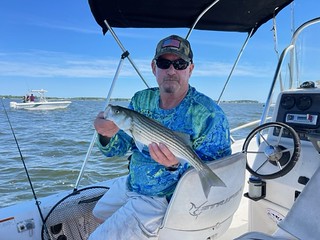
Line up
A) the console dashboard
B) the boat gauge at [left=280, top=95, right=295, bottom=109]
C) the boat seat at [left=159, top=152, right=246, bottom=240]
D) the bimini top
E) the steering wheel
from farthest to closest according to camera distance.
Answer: the bimini top, the boat gauge at [left=280, top=95, right=295, bottom=109], the console dashboard, the steering wheel, the boat seat at [left=159, top=152, right=246, bottom=240]

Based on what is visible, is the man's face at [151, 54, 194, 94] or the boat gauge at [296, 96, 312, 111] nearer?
the man's face at [151, 54, 194, 94]

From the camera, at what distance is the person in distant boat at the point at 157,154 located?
199 centimetres

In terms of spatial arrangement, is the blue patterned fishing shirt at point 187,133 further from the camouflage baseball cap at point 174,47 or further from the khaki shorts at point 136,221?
the camouflage baseball cap at point 174,47

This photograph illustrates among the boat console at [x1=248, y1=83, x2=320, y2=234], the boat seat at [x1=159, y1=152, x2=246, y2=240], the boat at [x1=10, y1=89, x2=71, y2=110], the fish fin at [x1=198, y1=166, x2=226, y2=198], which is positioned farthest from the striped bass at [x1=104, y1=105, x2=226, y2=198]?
the boat at [x1=10, y1=89, x2=71, y2=110]

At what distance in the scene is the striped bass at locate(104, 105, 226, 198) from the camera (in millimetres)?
1657

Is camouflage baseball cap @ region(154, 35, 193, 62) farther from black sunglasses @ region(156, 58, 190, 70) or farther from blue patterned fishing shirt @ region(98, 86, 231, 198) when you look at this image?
blue patterned fishing shirt @ region(98, 86, 231, 198)

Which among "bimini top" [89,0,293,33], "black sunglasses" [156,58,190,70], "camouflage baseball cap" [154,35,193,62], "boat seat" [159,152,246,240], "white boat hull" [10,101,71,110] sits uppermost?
"white boat hull" [10,101,71,110]

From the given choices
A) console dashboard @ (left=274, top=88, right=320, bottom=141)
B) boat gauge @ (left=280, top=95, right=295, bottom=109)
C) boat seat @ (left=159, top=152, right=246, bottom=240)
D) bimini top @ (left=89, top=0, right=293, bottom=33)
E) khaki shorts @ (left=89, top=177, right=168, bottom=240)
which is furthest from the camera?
bimini top @ (left=89, top=0, right=293, bottom=33)

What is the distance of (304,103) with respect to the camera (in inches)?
96.6

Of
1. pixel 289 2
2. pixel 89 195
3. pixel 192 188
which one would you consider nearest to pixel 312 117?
pixel 192 188

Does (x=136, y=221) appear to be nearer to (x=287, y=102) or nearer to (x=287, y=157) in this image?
(x=287, y=157)

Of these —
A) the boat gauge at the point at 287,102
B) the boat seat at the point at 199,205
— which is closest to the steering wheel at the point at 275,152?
the boat gauge at the point at 287,102

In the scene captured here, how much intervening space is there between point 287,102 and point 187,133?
1059 millimetres

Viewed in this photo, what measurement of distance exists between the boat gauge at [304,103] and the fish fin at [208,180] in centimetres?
122
